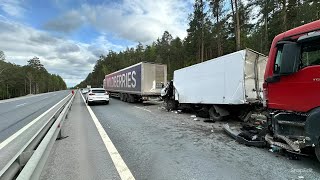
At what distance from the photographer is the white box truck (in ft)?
35.5

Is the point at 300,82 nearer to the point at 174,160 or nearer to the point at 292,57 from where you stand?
the point at 292,57

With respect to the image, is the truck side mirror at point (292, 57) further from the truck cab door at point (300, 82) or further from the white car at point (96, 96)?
the white car at point (96, 96)

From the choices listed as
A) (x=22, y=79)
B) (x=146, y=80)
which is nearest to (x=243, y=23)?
(x=146, y=80)

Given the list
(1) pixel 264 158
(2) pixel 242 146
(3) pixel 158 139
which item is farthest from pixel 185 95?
(1) pixel 264 158

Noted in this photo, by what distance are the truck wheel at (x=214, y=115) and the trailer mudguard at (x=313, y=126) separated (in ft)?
24.1

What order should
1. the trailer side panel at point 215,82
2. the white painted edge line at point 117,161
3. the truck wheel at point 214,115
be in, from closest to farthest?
the white painted edge line at point 117,161 < the trailer side panel at point 215,82 < the truck wheel at point 214,115

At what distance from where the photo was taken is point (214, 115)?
12.9 m

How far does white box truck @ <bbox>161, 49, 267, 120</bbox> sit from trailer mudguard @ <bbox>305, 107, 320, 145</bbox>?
553 cm

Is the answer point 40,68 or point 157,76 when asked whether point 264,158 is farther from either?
point 40,68

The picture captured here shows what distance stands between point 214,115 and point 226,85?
6.05 feet

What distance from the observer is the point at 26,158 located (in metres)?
4.06

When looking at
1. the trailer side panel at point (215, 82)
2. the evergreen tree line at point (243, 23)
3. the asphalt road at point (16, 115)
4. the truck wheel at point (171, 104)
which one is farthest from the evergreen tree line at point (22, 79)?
the trailer side panel at point (215, 82)

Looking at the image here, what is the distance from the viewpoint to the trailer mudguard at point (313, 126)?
497 centimetres

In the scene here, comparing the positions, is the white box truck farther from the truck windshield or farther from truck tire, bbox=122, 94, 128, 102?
truck tire, bbox=122, 94, 128, 102
